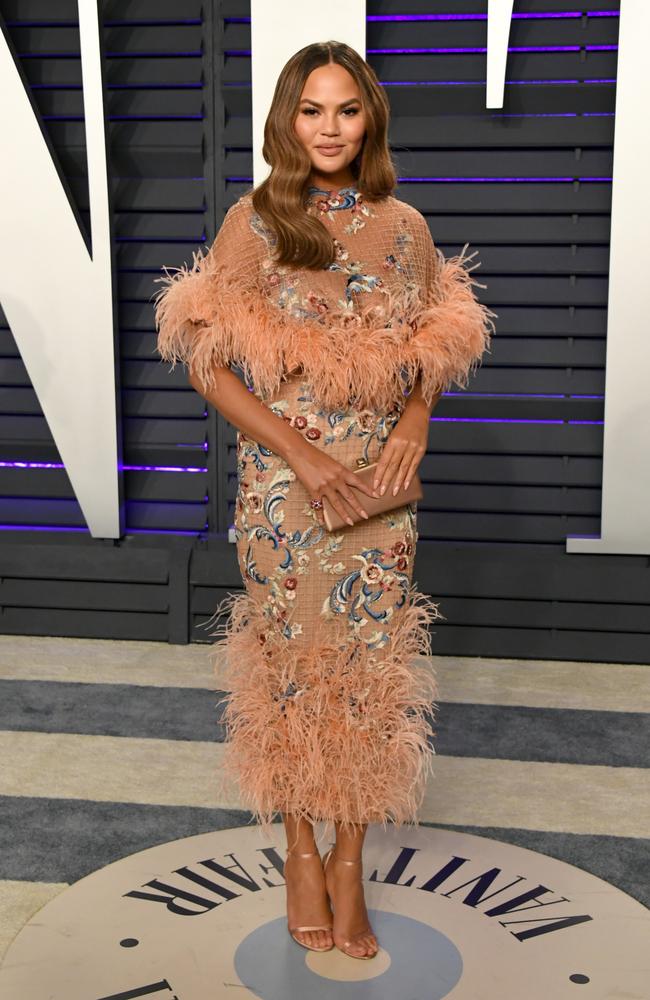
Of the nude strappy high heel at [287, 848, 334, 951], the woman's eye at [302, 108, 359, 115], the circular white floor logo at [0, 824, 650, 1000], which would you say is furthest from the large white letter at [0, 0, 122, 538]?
the nude strappy high heel at [287, 848, 334, 951]

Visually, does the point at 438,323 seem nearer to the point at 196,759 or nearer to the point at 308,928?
the point at 308,928

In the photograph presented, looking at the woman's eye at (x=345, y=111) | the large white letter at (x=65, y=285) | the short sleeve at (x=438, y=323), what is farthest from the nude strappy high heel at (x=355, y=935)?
the large white letter at (x=65, y=285)

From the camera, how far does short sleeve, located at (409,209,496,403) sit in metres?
2.21

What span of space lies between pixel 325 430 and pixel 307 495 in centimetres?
12

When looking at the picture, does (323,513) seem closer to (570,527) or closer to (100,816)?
(100,816)

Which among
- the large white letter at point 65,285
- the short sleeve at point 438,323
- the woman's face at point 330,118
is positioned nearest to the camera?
the woman's face at point 330,118

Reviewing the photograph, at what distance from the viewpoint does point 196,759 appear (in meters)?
3.22

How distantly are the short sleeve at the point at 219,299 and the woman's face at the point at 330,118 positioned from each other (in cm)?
17

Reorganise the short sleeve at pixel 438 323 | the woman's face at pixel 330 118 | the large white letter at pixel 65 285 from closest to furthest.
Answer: the woman's face at pixel 330 118
the short sleeve at pixel 438 323
the large white letter at pixel 65 285

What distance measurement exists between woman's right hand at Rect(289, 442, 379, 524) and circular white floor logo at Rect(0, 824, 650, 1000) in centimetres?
83

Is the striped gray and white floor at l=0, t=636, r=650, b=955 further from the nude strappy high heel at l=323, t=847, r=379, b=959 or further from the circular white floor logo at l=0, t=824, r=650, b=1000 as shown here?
the nude strappy high heel at l=323, t=847, r=379, b=959

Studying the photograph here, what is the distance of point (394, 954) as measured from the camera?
7.34 feet

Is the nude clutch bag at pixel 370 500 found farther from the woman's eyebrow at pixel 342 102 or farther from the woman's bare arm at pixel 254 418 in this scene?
the woman's eyebrow at pixel 342 102

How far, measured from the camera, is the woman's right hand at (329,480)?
2102 mm
